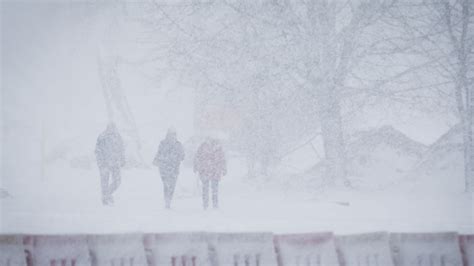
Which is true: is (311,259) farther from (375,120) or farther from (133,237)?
(375,120)

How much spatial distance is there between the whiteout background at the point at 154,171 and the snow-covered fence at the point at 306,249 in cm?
147

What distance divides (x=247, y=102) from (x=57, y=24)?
646 cm

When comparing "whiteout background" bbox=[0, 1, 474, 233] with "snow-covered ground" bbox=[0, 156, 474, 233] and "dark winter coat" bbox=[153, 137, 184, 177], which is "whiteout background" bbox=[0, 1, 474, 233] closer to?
"snow-covered ground" bbox=[0, 156, 474, 233]

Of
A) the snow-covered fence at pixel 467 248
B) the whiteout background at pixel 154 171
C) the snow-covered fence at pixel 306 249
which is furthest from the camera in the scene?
the whiteout background at pixel 154 171

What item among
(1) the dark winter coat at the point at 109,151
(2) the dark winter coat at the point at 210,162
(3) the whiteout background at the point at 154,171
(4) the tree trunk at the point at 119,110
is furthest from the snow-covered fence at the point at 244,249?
(4) the tree trunk at the point at 119,110

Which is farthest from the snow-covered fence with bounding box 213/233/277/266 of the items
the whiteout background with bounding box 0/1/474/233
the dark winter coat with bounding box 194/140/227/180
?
the dark winter coat with bounding box 194/140/227/180

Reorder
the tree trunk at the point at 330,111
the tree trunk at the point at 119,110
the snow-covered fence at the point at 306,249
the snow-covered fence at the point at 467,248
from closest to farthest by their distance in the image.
Answer: 1. the snow-covered fence at the point at 306,249
2. the snow-covered fence at the point at 467,248
3. the tree trunk at the point at 330,111
4. the tree trunk at the point at 119,110

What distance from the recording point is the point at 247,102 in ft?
22.6

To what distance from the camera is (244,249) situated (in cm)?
278

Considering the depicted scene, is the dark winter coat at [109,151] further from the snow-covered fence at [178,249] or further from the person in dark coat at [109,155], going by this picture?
the snow-covered fence at [178,249]

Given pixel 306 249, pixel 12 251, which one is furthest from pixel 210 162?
pixel 12 251

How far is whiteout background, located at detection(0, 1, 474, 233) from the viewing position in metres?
4.80

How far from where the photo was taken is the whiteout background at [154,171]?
15.8ft

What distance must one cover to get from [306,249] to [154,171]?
6.59m
